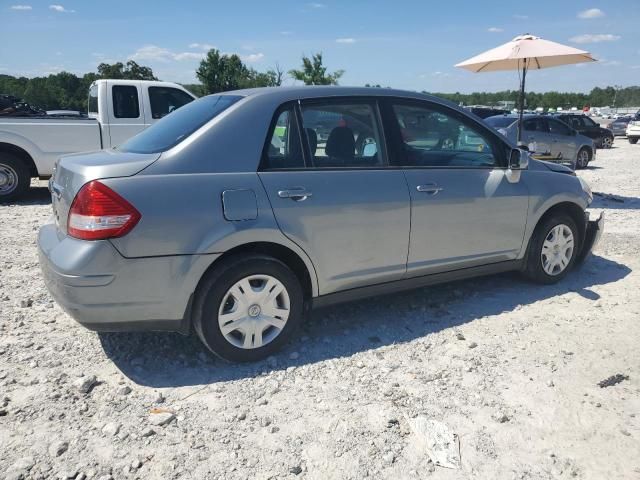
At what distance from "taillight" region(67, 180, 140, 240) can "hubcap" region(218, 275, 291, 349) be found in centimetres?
72

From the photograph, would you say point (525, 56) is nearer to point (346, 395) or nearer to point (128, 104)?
point (128, 104)

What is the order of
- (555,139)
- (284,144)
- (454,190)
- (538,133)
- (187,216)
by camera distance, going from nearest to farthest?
(187,216) → (284,144) → (454,190) → (538,133) → (555,139)

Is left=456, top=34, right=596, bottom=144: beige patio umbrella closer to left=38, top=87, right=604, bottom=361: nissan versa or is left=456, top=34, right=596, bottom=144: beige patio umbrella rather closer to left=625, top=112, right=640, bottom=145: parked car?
left=38, top=87, right=604, bottom=361: nissan versa

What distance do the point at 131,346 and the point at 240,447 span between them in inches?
53.2

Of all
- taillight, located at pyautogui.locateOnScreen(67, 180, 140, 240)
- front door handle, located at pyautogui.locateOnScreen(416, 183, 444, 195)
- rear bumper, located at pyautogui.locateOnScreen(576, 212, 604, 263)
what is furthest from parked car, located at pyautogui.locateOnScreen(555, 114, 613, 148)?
taillight, located at pyautogui.locateOnScreen(67, 180, 140, 240)

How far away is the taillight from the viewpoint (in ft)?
8.97

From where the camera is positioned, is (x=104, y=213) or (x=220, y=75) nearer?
(x=104, y=213)

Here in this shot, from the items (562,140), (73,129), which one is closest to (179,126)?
(73,129)

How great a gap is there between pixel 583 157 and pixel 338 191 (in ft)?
46.0

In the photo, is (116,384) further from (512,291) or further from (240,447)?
(512,291)

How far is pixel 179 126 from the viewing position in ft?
11.0

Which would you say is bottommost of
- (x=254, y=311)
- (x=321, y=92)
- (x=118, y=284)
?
(x=254, y=311)

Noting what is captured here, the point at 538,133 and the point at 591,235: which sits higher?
the point at 538,133

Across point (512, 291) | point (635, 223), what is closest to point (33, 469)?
point (512, 291)
